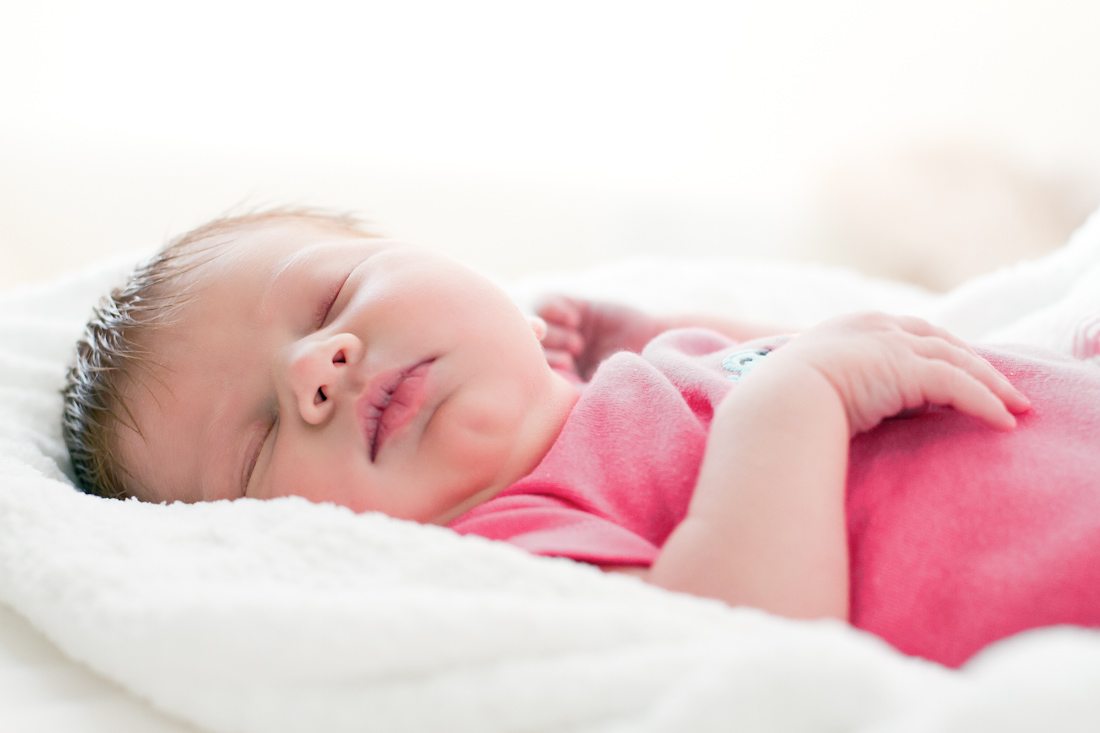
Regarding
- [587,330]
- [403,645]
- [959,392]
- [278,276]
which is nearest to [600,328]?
[587,330]

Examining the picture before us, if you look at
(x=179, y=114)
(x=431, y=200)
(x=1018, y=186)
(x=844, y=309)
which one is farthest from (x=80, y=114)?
(x=1018, y=186)

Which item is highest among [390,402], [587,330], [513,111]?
[513,111]

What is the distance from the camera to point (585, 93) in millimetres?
2465

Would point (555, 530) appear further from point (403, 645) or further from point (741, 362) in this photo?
point (741, 362)

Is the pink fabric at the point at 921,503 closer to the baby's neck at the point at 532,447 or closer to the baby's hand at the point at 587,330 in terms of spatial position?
the baby's neck at the point at 532,447

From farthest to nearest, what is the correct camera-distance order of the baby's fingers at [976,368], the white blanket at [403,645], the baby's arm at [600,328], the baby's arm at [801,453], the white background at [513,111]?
the white background at [513,111]
the baby's arm at [600,328]
the baby's fingers at [976,368]
the baby's arm at [801,453]
the white blanket at [403,645]

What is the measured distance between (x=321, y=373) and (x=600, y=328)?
0.65 metres

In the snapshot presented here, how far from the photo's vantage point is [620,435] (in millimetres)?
812

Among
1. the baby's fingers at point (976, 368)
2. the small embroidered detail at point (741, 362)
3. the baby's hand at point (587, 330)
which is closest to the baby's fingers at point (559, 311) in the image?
the baby's hand at point (587, 330)

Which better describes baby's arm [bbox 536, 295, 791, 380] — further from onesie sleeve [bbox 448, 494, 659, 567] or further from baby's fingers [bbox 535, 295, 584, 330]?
onesie sleeve [bbox 448, 494, 659, 567]

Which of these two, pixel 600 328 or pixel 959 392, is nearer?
pixel 959 392

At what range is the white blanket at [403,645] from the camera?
0.43m

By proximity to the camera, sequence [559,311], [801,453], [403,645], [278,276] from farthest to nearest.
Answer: [559,311] → [278,276] → [801,453] → [403,645]

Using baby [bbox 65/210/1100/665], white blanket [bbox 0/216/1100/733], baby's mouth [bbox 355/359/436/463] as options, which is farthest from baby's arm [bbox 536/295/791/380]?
white blanket [bbox 0/216/1100/733]
